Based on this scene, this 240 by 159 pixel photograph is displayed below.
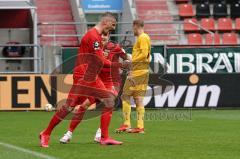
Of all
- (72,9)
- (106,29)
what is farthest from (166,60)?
(106,29)

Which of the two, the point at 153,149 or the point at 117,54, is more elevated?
the point at 117,54

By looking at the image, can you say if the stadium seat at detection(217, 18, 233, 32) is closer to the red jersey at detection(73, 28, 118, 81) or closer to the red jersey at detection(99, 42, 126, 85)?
the red jersey at detection(99, 42, 126, 85)

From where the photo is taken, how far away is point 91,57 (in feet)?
39.9

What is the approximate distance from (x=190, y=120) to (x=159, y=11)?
1400 cm

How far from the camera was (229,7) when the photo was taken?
33062mm

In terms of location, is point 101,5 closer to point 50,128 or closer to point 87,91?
point 87,91

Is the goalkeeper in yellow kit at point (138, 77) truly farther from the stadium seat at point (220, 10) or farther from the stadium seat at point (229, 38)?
the stadium seat at point (220, 10)

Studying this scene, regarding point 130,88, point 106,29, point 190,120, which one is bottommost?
point 190,120

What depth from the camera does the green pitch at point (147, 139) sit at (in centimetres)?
1094

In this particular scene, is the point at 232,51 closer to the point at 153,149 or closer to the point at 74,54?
the point at 74,54

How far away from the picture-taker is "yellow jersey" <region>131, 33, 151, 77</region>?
15.3 m

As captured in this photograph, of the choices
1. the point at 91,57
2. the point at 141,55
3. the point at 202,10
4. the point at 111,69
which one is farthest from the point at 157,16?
the point at 91,57

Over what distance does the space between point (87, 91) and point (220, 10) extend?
21.1m

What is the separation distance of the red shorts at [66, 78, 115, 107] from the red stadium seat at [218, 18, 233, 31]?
65.3 feet
